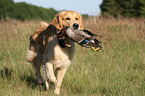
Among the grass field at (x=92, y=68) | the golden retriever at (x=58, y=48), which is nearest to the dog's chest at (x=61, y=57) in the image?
the golden retriever at (x=58, y=48)

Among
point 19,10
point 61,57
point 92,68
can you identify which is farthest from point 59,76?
point 19,10

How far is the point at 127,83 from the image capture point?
3.76 meters

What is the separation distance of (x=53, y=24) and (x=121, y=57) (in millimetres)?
2991

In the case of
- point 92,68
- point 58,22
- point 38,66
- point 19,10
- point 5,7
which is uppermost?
point 5,7

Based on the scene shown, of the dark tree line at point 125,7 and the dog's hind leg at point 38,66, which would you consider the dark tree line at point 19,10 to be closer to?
the dark tree line at point 125,7

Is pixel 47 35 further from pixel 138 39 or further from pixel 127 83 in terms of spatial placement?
pixel 138 39

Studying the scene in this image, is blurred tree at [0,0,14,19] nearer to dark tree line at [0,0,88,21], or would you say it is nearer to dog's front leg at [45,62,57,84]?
dark tree line at [0,0,88,21]

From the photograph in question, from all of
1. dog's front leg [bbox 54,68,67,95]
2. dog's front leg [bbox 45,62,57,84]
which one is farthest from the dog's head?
dog's front leg [bbox 54,68,67,95]

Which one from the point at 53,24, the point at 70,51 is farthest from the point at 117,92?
the point at 53,24

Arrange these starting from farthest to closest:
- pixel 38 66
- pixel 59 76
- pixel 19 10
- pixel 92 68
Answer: pixel 19 10
pixel 92 68
pixel 38 66
pixel 59 76

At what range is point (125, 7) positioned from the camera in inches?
942

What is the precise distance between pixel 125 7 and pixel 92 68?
2130 centimetres

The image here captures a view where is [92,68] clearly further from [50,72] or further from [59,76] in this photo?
[50,72]

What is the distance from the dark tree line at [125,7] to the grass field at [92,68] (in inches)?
645
